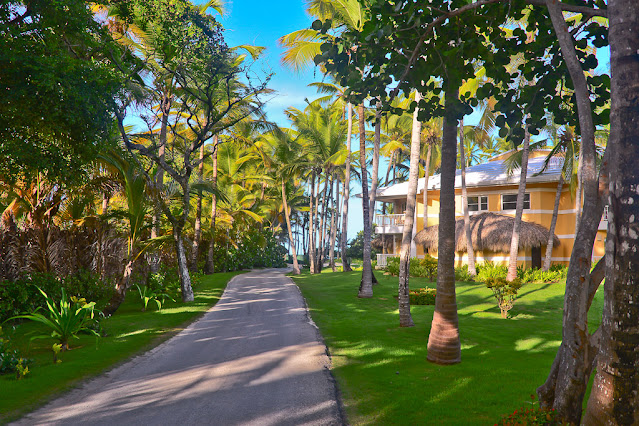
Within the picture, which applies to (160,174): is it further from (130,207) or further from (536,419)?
(536,419)

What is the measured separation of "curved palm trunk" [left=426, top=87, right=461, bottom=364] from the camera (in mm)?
8102

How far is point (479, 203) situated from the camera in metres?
29.7

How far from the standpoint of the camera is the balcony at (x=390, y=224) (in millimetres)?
33844

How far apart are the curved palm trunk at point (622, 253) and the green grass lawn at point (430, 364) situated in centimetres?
185

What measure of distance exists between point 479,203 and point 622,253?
2737cm

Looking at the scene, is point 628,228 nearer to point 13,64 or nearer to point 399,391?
point 399,391

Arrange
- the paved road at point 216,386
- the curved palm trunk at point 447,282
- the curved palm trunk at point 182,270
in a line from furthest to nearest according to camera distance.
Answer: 1. the curved palm trunk at point 182,270
2. the curved palm trunk at point 447,282
3. the paved road at point 216,386

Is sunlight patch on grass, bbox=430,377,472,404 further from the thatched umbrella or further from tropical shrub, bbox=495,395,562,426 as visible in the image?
the thatched umbrella

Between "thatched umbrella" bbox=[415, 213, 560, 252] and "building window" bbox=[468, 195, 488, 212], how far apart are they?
1.30 metres

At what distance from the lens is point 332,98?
33500 millimetres

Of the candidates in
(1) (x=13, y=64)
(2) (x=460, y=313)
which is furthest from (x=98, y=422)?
(2) (x=460, y=313)

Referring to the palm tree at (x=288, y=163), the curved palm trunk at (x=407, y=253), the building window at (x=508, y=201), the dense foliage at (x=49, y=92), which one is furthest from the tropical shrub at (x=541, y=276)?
the dense foliage at (x=49, y=92)

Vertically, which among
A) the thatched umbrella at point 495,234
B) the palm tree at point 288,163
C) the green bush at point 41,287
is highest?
the palm tree at point 288,163

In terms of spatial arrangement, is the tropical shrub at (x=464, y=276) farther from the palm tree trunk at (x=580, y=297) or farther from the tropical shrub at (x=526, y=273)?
the palm tree trunk at (x=580, y=297)
